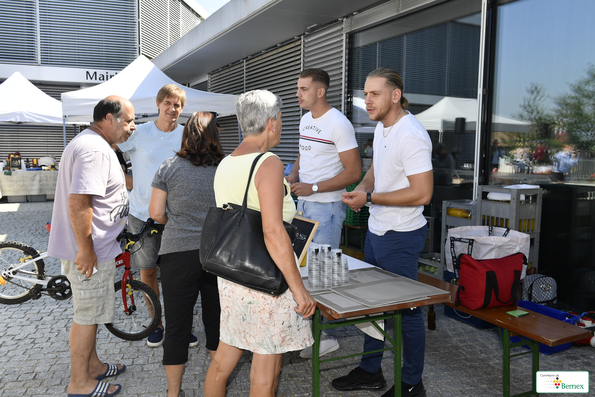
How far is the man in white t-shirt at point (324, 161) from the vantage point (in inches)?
134

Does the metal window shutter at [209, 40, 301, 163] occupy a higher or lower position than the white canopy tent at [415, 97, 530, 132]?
higher

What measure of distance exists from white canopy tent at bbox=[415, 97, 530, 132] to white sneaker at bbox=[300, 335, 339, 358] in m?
2.84

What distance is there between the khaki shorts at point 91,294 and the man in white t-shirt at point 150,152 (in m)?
0.77

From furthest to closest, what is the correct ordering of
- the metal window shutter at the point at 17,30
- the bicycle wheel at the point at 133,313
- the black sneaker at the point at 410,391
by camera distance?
the metal window shutter at the point at 17,30, the bicycle wheel at the point at 133,313, the black sneaker at the point at 410,391

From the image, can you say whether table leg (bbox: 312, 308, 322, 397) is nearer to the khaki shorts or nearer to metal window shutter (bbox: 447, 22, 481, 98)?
the khaki shorts

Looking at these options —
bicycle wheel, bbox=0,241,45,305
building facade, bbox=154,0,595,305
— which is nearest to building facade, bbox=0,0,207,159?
building facade, bbox=154,0,595,305

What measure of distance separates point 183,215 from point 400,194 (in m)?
1.24

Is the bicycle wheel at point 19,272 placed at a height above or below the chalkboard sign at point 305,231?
below

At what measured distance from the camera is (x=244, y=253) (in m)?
1.92

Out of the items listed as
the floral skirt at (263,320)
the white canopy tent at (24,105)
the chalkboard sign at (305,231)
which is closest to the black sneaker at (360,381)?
the chalkboard sign at (305,231)

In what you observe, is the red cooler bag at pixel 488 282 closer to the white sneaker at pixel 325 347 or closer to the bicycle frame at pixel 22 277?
the white sneaker at pixel 325 347

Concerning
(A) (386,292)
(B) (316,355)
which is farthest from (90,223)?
(A) (386,292)

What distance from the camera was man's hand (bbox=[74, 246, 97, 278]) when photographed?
263 centimetres

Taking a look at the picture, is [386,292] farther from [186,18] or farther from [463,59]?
[186,18]
